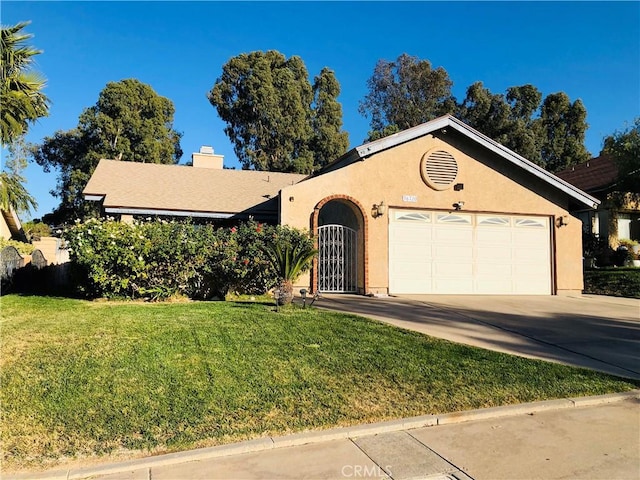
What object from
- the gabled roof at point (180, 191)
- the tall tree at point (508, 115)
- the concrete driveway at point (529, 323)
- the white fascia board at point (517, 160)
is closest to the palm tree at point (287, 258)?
the concrete driveway at point (529, 323)

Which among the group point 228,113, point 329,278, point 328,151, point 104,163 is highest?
point 228,113

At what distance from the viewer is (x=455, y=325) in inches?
356

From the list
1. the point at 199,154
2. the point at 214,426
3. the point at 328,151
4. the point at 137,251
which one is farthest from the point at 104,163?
the point at 328,151

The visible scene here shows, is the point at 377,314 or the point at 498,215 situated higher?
the point at 498,215

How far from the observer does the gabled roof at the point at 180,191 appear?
16.1 m

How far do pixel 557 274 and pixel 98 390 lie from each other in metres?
15.4

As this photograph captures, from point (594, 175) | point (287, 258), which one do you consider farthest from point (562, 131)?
point (287, 258)

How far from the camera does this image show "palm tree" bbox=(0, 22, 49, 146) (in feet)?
36.3

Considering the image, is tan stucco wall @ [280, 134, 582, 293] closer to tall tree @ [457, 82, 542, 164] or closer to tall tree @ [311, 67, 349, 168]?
tall tree @ [457, 82, 542, 164]

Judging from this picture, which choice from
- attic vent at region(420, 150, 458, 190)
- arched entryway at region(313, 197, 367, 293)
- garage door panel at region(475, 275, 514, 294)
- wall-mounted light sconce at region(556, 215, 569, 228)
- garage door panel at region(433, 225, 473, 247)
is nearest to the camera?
arched entryway at region(313, 197, 367, 293)

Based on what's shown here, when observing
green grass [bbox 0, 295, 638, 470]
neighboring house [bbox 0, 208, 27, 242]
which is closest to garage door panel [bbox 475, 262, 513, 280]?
green grass [bbox 0, 295, 638, 470]

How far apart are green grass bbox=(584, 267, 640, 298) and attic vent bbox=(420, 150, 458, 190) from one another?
7429mm

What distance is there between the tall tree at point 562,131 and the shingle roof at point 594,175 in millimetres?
13613

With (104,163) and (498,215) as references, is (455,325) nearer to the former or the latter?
Result: (498,215)
